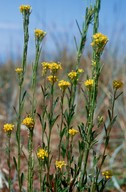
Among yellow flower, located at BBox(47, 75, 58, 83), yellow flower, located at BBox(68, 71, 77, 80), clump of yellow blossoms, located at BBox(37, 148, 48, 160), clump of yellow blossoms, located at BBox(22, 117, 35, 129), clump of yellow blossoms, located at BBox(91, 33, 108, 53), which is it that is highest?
clump of yellow blossoms, located at BBox(91, 33, 108, 53)

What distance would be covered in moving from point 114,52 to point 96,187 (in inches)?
236

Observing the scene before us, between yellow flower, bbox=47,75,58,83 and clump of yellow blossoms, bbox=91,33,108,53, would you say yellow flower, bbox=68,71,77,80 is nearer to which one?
yellow flower, bbox=47,75,58,83

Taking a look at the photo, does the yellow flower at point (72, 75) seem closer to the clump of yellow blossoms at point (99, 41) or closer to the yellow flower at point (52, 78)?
the yellow flower at point (52, 78)

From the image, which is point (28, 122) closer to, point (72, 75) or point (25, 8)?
point (72, 75)

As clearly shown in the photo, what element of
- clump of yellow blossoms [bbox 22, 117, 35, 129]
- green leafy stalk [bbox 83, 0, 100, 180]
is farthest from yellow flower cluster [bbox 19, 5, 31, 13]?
clump of yellow blossoms [bbox 22, 117, 35, 129]

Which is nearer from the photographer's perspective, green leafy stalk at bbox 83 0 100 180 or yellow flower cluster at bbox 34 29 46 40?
green leafy stalk at bbox 83 0 100 180

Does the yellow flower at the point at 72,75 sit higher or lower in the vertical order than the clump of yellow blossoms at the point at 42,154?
higher

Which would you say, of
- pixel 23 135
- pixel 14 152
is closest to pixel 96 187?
pixel 14 152

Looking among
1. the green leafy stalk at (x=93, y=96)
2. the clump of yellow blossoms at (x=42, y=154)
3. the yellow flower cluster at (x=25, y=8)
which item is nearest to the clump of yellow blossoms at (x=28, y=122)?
the clump of yellow blossoms at (x=42, y=154)


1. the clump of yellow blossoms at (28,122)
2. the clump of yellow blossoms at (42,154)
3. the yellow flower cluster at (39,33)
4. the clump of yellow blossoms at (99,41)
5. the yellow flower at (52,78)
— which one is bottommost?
the clump of yellow blossoms at (42,154)

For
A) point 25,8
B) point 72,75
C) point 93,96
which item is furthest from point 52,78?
point 25,8

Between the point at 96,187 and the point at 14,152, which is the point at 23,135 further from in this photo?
the point at 96,187

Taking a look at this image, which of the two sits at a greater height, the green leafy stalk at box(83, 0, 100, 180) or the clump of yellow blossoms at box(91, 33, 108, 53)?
the clump of yellow blossoms at box(91, 33, 108, 53)

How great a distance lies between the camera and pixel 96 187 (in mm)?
1920
